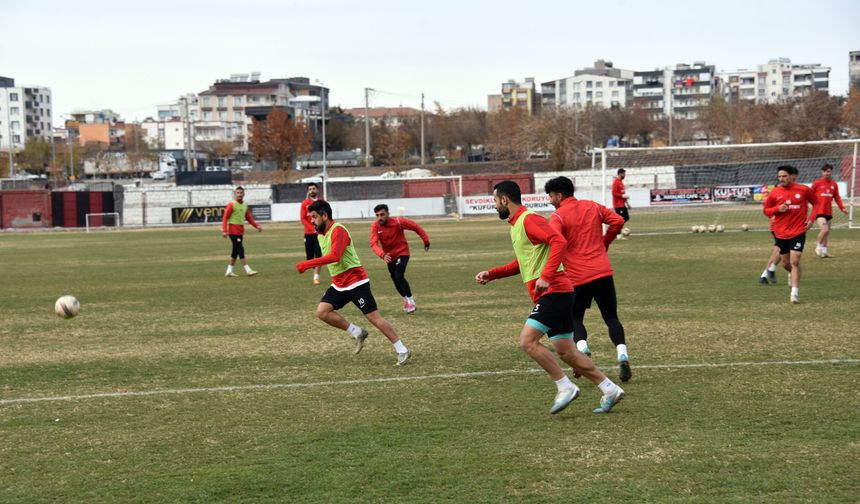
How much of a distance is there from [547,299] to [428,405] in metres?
1.59

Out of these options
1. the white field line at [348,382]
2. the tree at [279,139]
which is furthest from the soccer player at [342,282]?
the tree at [279,139]

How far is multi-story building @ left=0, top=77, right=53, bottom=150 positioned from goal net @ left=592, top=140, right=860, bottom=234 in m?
132

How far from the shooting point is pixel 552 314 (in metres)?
8.08

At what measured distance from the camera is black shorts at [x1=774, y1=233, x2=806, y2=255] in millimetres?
15266

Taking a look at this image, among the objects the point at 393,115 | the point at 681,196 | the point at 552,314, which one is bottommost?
the point at 681,196

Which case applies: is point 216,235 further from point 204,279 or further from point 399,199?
point 204,279

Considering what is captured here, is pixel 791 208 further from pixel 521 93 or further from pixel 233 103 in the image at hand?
pixel 521 93

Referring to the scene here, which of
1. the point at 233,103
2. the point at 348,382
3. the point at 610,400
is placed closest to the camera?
the point at 610,400

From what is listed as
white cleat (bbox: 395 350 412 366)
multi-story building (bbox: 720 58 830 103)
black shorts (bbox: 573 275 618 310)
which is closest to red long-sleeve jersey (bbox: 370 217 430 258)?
white cleat (bbox: 395 350 412 366)

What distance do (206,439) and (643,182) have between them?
169ft

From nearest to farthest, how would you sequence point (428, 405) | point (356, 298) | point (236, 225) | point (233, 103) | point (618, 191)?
1. point (428, 405)
2. point (356, 298)
3. point (236, 225)
4. point (618, 191)
5. point (233, 103)

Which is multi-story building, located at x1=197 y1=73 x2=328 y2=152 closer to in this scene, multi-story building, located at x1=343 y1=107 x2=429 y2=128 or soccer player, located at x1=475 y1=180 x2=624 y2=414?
multi-story building, located at x1=343 y1=107 x2=429 y2=128

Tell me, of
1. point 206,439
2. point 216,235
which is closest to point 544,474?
point 206,439

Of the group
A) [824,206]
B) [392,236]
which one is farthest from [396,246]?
[824,206]
